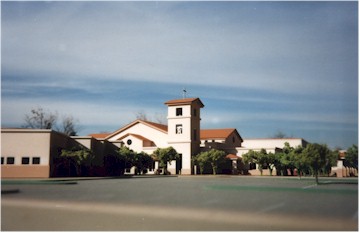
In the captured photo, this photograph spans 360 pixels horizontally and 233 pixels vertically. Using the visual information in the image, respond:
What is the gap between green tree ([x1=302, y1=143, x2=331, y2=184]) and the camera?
11.7 meters

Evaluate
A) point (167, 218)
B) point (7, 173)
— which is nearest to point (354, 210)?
point (167, 218)

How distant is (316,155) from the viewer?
12461 mm

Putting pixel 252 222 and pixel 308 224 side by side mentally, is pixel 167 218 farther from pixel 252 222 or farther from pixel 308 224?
pixel 308 224

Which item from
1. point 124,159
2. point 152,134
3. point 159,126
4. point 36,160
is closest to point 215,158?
point 159,126

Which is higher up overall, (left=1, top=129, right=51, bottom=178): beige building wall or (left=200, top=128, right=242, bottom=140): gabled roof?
(left=200, top=128, right=242, bottom=140): gabled roof

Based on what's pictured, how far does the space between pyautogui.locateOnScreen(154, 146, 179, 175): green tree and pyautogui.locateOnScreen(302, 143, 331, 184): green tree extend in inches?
602

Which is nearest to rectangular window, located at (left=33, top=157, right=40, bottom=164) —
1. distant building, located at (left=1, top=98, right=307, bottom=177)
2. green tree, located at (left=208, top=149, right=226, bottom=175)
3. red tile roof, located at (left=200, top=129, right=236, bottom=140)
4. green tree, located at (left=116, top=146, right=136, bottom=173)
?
distant building, located at (left=1, top=98, right=307, bottom=177)

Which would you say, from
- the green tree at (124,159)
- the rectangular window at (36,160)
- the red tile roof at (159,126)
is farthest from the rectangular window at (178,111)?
the rectangular window at (36,160)

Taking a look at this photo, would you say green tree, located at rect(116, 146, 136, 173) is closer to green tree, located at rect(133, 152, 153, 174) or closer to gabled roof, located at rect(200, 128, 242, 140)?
green tree, located at rect(133, 152, 153, 174)

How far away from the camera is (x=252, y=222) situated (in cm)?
712

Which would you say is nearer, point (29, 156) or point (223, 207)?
point (223, 207)

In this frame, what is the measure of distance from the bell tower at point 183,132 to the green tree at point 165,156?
118 cm

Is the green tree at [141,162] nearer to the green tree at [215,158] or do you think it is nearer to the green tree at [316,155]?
the green tree at [215,158]

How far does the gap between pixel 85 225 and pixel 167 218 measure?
62.4 inches
